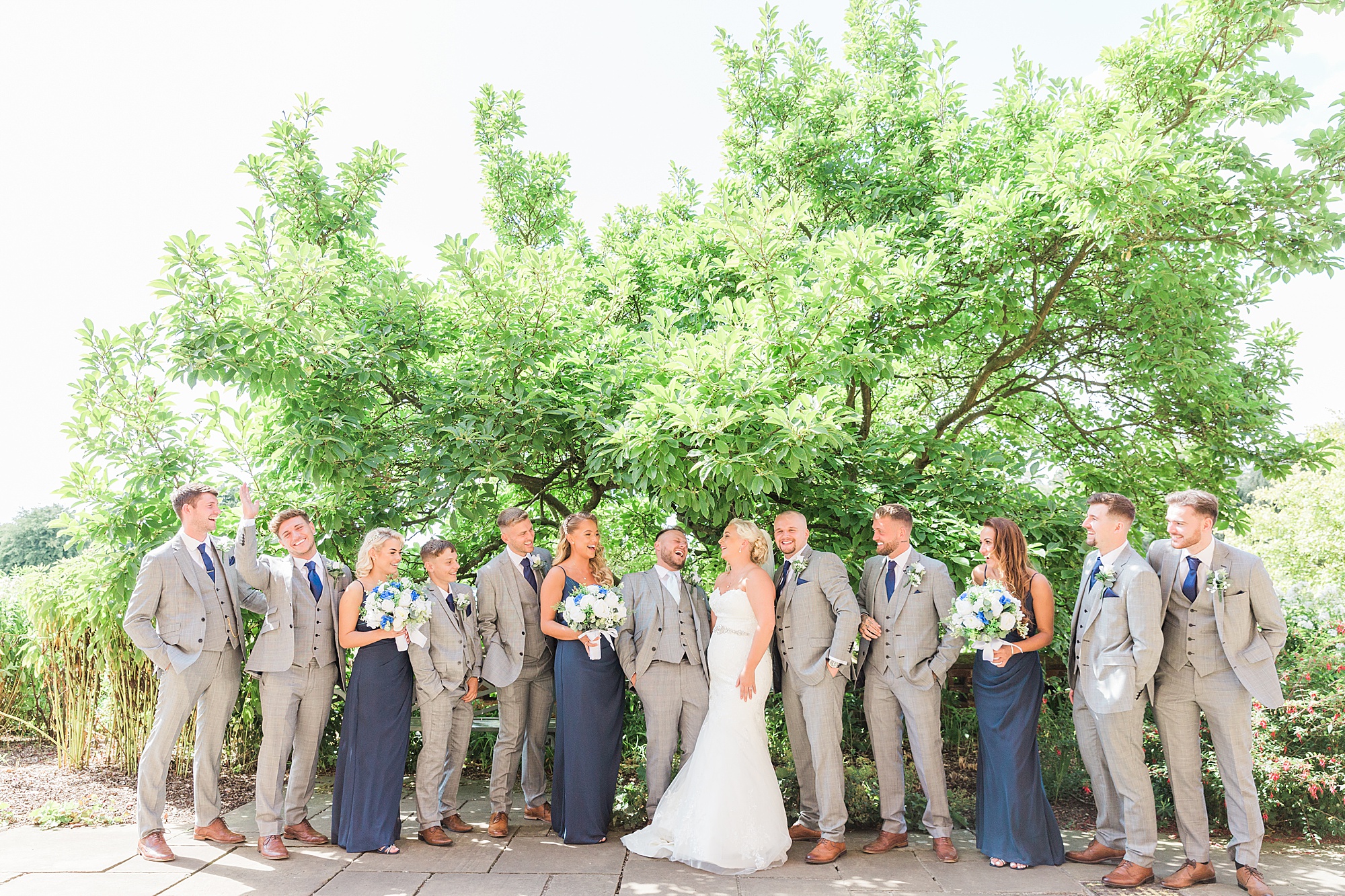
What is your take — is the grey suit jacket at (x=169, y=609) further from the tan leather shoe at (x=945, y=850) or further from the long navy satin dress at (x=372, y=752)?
the tan leather shoe at (x=945, y=850)

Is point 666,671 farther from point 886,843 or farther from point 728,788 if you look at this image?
point 886,843

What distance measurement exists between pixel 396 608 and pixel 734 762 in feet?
7.57

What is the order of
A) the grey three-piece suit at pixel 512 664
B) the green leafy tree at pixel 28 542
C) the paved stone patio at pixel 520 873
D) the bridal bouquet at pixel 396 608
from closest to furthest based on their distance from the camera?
the paved stone patio at pixel 520 873
the bridal bouquet at pixel 396 608
the grey three-piece suit at pixel 512 664
the green leafy tree at pixel 28 542

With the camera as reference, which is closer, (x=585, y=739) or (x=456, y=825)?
(x=585, y=739)

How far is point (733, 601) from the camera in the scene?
5.40 m

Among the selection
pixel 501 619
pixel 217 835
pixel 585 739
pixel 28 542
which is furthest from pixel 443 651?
pixel 28 542

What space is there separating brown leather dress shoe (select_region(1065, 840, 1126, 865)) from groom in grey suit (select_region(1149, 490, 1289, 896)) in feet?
1.32

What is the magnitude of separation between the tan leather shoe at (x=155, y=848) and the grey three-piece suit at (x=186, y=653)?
0.04 m

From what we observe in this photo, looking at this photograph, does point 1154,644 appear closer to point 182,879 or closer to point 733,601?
point 733,601

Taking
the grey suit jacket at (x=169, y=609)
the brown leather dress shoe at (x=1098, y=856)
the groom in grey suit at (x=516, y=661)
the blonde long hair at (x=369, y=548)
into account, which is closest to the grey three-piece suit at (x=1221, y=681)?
the brown leather dress shoe at (x=1098, y=856)

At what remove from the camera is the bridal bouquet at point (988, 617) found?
4.82 m

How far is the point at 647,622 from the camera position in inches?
219

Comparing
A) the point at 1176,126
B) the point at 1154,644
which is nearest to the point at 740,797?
the point at 1154,644

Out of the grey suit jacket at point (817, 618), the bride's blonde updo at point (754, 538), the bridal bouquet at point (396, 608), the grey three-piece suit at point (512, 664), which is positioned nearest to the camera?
the bridal bouquet at point (396, 608)
